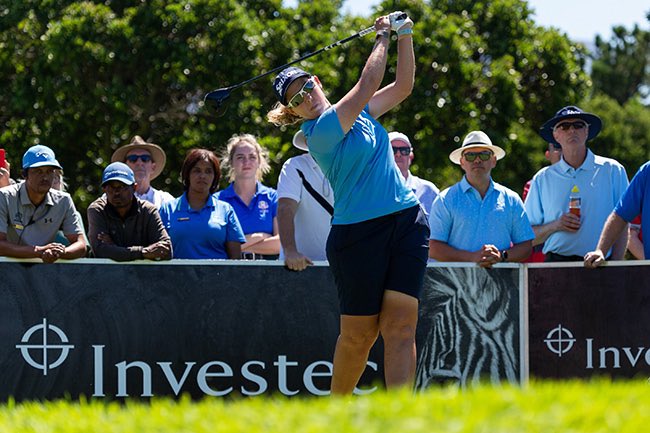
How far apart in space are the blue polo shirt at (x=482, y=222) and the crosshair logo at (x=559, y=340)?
0.63 meters

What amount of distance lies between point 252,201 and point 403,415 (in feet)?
19.3

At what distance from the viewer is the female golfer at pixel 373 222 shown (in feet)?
18.5

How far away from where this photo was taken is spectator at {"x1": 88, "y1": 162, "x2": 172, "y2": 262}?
24.0 ft

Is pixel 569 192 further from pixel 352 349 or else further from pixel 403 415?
pixel 403 415

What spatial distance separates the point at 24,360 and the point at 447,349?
255 cm

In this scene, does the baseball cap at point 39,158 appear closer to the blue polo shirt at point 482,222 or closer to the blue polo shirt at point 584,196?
the blue polo shirt at point 482,222

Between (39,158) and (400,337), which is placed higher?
(39,158)

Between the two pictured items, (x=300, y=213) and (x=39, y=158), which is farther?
(x=300, y=213)

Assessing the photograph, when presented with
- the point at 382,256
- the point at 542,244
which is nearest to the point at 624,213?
the point at 542,244

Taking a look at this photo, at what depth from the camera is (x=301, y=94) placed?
562 centimetres

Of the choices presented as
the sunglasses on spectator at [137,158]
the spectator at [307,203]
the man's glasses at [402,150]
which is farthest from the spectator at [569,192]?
the sunglasses on spectator at [137,158]

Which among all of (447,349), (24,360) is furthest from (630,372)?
(24,360)

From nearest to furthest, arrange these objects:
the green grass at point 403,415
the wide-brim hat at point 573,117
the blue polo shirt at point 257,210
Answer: the green grass at point 403,415 → the wide-brim hat at point 573,117 → the blue polo shirt at point 257,210

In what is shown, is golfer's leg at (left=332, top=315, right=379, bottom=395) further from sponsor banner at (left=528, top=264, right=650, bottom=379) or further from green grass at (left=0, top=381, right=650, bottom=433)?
green grass at (left=0, top=381, right=650, bottom=433)
